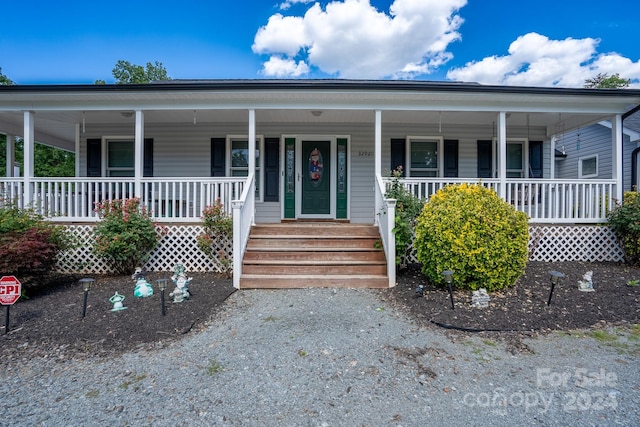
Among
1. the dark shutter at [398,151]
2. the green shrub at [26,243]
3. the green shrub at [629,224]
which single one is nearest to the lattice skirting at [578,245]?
the green shrub at [629,224]

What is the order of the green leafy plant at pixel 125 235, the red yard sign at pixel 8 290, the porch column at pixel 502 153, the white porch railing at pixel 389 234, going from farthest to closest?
the porch column at pixel 502 153, the green leafy plant at pixel 125 235, the white porch railing at pixel 389 234, the red yard sign at pixel 8 290

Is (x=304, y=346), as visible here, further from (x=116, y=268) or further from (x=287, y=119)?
(x=287, y=119)

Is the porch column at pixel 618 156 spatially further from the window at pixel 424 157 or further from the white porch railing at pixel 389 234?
the white porch railing at pixel 389 234

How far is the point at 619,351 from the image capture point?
2850mm

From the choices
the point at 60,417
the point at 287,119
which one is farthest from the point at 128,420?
the point at 287,119

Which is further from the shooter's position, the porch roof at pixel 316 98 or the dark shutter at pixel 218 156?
the dark shutter at pixel 218 156

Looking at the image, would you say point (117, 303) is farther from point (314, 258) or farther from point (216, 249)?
point (314, 258)

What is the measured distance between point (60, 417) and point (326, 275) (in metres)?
3.36

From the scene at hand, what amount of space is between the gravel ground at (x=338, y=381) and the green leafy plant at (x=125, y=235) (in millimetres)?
2718

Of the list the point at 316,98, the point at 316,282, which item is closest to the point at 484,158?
the point at 316,98

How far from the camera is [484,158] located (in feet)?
26.6

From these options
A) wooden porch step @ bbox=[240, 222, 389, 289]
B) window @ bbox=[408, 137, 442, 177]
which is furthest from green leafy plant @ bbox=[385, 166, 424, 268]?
window @ bbox=[408, 137, 442, 177]

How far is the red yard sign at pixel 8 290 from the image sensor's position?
3.19m

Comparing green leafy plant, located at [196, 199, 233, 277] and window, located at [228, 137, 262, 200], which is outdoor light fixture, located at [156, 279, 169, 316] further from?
window, located at [228, 137, 262, 200]
